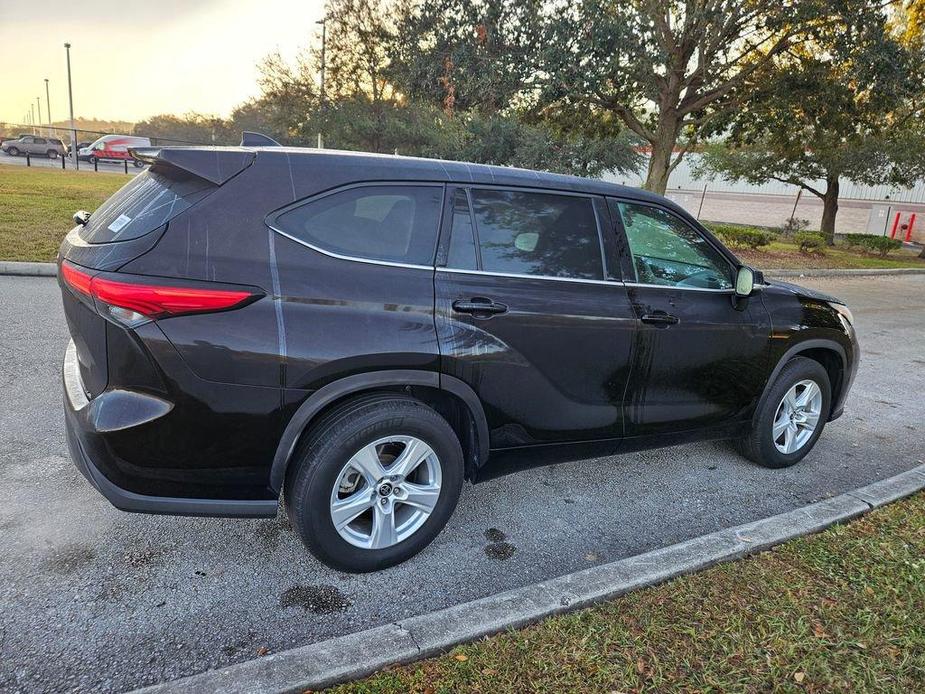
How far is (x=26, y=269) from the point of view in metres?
8.42

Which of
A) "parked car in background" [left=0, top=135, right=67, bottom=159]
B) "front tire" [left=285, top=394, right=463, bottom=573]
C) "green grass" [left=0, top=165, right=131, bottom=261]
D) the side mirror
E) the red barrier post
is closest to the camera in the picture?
"front tire" [left=285, top=394, right=463, bottom=573]

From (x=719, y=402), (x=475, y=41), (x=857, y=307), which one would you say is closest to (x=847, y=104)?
(x=857, y=307)

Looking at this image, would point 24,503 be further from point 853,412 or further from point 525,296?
point 853,412

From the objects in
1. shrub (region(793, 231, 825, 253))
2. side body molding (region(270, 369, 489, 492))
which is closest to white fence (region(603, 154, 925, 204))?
shrub (region(793, 231, 825, 253))

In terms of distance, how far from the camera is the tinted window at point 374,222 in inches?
100

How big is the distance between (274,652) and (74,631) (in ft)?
2.44

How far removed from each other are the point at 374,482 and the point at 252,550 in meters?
0.74

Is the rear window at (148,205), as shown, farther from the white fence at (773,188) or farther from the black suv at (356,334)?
the white fence at (773,188)

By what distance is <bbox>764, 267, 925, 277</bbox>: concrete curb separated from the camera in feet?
49.9

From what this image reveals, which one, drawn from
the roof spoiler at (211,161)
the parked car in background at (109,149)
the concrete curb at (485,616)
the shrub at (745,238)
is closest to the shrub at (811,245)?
the shrub at (745,238)

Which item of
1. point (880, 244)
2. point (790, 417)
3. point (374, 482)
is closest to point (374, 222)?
point (374, 482)

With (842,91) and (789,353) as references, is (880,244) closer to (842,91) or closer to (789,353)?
(842,91)

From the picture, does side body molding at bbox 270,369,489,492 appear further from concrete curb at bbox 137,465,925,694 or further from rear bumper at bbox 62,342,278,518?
concrete curb at bbox 137,465,925,694

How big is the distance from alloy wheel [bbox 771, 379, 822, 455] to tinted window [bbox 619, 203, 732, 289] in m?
0.98
